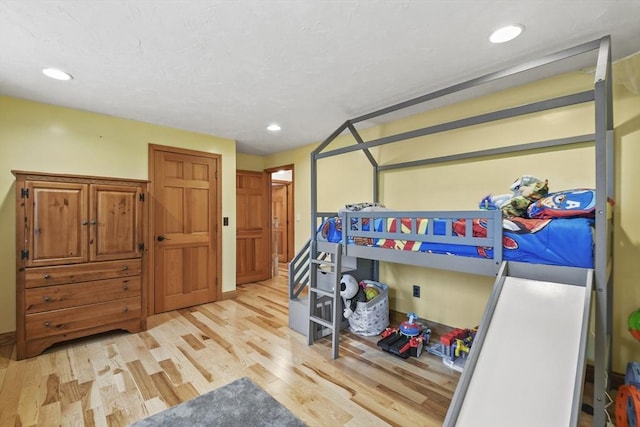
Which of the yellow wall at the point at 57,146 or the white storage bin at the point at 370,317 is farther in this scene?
the white storage bin at the point at 370,317

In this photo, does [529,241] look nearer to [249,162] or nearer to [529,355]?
[529,355]

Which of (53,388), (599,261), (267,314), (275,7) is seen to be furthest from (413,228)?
(53,388)

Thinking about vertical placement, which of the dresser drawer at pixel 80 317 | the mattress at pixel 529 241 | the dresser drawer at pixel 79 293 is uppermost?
the mattress at pixel 529 241

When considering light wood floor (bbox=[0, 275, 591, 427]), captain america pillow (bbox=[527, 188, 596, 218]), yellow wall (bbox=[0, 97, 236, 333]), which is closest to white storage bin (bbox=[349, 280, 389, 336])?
light wood floor (bbox=[0, 275, 591, 427])

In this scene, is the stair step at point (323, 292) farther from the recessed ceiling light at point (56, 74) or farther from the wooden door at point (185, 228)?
the recessed ceiling light at point (56, 74)

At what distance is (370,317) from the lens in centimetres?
290

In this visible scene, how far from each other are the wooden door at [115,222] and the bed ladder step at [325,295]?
181cm

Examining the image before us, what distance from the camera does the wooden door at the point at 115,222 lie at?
2.73 metres

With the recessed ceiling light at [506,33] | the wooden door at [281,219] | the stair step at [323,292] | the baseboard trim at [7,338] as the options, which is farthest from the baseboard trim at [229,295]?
the recessed ceiling light at [506,33]

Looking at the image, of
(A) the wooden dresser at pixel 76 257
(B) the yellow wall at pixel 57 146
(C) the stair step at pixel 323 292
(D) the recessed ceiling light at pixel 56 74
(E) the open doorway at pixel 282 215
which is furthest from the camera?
(E) the open doorway at pixel 282 215

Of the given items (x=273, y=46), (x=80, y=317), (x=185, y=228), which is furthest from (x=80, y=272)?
(x=273, y=46)

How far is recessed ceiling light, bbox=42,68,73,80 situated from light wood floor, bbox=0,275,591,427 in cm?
229

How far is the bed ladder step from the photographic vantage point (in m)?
2.52

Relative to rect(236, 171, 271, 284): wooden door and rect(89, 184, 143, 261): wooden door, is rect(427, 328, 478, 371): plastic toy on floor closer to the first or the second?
rect(89, 184, 143, 261): wooden door
